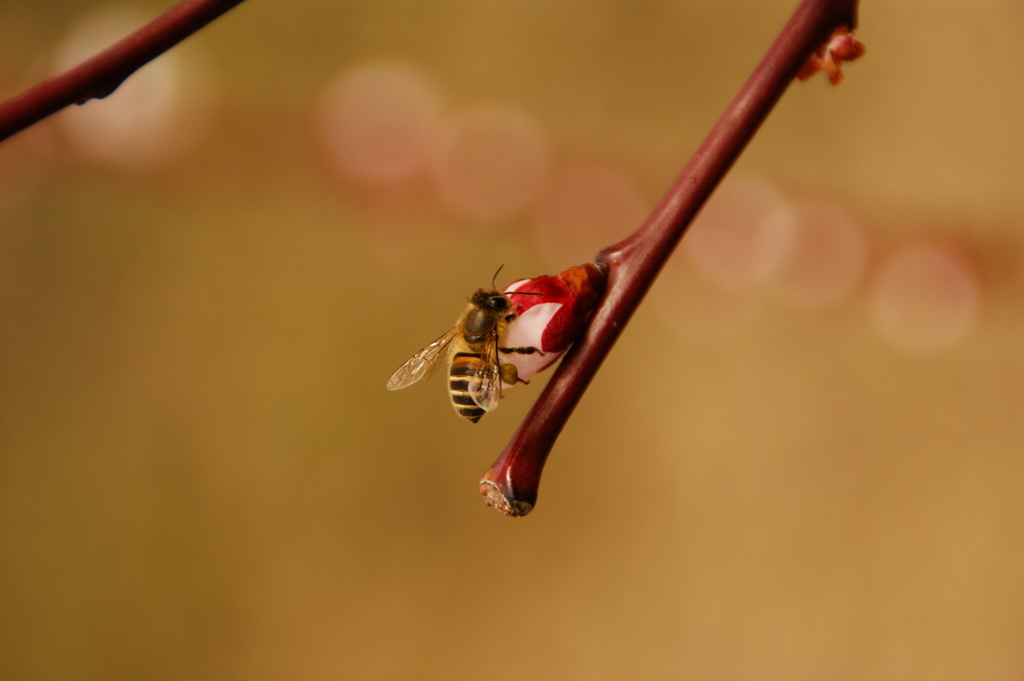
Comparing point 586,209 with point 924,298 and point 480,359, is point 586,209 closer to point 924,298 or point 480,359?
point 924,298

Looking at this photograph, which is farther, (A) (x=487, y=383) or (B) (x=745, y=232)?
(B) (x=745, y=232)

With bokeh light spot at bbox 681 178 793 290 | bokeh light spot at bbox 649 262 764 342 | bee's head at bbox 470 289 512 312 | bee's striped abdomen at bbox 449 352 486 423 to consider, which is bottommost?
bee's striped abdomen at bbox 449 352 486 423

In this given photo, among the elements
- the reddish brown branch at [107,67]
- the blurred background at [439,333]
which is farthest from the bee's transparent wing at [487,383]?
the blurred background at [439,333]

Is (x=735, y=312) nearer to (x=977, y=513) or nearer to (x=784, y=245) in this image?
(x=784, y=245)

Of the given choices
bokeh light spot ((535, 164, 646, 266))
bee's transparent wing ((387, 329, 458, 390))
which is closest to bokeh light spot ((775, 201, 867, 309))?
bokeh light spot ((535, 164, 646, 266))

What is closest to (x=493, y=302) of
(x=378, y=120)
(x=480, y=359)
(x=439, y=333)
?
(x=480, y=359)

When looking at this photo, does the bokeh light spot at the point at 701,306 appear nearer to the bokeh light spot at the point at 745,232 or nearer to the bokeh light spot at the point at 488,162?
the bokeh light spot at the point at 745,232

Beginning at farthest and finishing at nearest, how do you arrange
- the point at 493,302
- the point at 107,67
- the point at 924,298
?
the point at 924,298 < the point at 493,302 < the point at 107,67

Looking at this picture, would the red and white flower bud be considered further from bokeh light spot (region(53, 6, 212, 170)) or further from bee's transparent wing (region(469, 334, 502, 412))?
bokeh light spot (region(53, 6, 212, 170))
